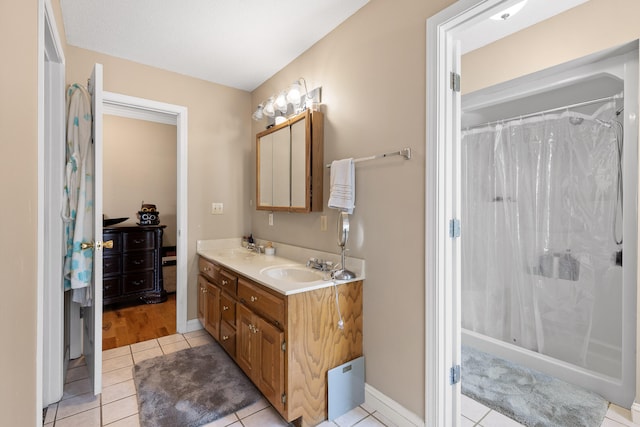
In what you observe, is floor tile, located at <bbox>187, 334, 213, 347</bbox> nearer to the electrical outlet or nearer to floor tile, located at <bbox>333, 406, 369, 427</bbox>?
the electrical outlet

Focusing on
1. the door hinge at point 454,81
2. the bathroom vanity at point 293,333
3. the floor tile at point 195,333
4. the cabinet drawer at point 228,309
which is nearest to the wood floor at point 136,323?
the floor tile at point 195,333

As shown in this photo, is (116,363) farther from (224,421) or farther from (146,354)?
(224,421)

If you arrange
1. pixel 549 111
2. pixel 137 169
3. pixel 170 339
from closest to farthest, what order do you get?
1. pixel 549 111
2. pixel 170 339
3. pixel 137 169

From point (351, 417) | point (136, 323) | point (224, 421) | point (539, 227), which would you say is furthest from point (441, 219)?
point (136, 323)

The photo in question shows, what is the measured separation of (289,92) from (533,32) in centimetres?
171

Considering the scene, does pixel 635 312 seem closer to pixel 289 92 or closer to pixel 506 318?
pixel 506 318

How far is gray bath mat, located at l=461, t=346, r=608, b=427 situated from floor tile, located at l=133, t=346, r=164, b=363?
2.29m

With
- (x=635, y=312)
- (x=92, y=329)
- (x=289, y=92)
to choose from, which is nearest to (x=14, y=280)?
(x=92, y=329)

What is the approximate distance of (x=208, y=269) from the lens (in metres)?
2.59

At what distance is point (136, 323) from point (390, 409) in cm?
265

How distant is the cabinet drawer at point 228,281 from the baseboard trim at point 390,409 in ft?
3.47

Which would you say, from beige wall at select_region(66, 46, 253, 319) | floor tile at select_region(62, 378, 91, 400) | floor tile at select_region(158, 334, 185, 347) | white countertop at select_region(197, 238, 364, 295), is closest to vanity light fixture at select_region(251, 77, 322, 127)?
beige wall at select_region(66, 46, 253, 319)

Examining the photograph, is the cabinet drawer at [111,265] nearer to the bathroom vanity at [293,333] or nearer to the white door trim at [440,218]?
the bathroom vanity at [293,333]

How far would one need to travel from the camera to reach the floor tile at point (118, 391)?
184 cm
